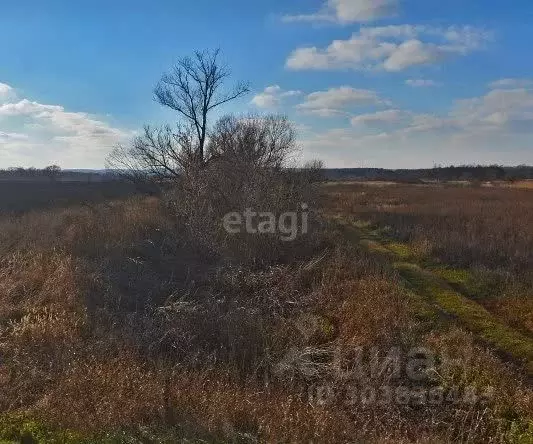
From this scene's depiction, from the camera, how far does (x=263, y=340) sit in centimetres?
851

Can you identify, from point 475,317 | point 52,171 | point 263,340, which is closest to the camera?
point 263,340

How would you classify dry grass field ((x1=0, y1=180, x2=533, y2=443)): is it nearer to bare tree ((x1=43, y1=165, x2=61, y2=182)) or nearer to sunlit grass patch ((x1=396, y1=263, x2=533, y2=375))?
sunlit grass patch ((x1=396, y1=263, x2=533, y2=375))

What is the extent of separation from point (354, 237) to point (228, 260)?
6541 mm

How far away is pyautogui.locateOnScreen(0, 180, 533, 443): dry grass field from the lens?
5.55 m

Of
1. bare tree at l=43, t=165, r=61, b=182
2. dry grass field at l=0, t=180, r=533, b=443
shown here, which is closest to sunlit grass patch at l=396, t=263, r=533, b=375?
dry grass field at l=0, t=180, r=533, b=443

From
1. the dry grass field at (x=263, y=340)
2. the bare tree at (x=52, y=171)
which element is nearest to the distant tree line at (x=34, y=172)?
the bare tree at (x=52, y=171)

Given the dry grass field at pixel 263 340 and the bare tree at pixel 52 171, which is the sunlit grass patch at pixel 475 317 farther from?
the bare tree at pixel 52 171

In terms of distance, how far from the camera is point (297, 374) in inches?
294

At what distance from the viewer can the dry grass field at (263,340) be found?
18.2 feet

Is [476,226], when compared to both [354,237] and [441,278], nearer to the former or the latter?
[354,237]

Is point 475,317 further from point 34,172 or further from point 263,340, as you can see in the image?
point 34,172

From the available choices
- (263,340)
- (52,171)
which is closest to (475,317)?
(263,340)

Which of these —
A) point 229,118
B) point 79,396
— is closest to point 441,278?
point 79,396

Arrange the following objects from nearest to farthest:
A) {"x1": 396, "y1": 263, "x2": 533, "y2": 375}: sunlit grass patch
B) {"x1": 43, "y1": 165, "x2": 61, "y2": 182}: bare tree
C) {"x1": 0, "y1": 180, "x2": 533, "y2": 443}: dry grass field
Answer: {"x1": 0, "y1": 180, "x2": 533, "y2": 443}: dry grass field
{"x1": 396, "y1": 263, "x2": 533, "y2": 375}: sunlit grass patch
{"x1": 43, "y1": 165, "x2": 61, "y2": 182}: bare tree
